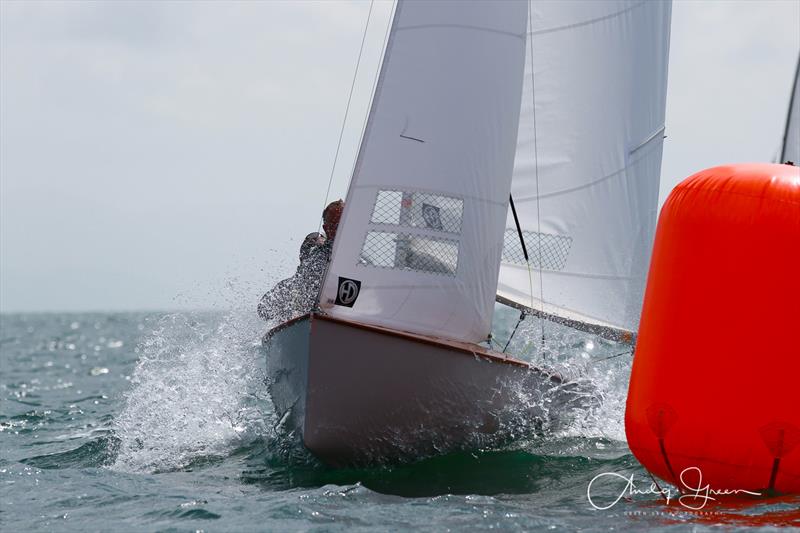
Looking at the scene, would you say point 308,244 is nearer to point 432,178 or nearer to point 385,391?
point 432,178

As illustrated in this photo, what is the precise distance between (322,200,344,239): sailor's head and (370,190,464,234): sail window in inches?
36.3

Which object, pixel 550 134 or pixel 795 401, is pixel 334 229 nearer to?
pixel 550 134

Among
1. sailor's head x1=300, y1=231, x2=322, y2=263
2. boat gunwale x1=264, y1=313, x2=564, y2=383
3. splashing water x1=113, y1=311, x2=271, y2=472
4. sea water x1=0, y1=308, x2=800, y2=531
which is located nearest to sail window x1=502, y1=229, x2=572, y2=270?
sea water x1=0, y1=308, x2=800, y2=531

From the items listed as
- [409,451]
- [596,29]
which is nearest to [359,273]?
[409,451]

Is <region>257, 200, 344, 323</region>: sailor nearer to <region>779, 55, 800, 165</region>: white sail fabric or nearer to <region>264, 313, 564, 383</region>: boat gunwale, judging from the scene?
<region>264, 313, 564, 383</region>: boat gunwale

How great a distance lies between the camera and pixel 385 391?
5.62m

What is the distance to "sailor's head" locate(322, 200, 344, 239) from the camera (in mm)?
6730

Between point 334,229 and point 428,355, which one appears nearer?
point 428,355

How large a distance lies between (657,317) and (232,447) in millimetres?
3237

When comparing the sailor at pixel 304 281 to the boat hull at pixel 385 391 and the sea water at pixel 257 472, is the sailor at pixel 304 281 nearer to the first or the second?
the sea water at pixel 257 472

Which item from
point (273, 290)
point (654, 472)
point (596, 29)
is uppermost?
point (596, 29)

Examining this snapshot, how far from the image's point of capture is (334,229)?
6727mm

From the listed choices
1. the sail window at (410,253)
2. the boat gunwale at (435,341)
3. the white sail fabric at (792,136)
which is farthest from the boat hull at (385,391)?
the white sail fabric at (792,136)

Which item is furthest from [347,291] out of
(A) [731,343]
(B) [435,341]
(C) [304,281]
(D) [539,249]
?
(D) [539,249]
